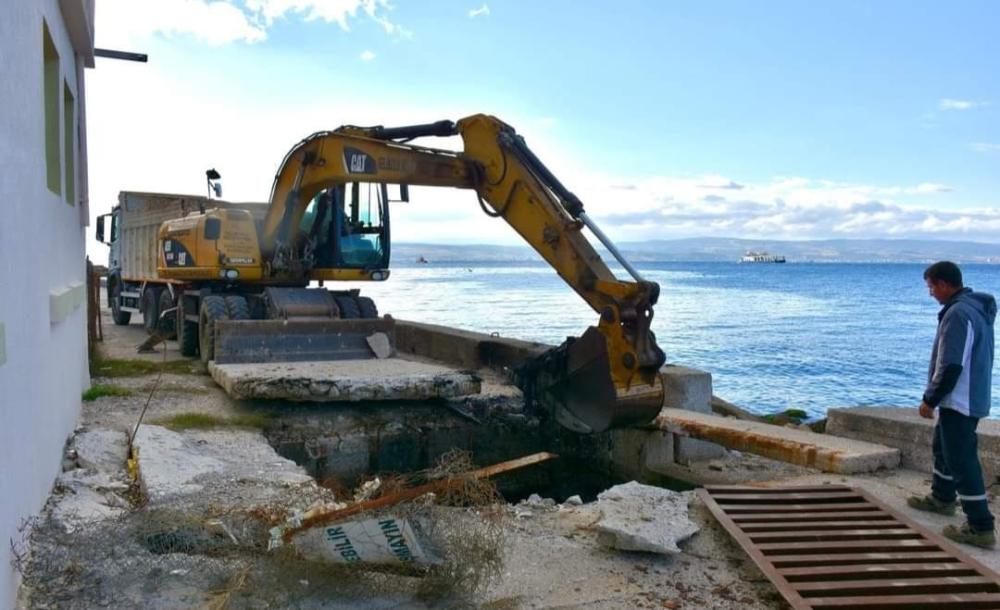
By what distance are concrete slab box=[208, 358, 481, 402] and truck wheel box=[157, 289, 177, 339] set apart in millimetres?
5182

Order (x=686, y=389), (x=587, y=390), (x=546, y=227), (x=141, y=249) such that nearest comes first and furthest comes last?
(x=587, y=390) → (x=546, y=227) → (x=686, y=389) → (x=141, y=249)

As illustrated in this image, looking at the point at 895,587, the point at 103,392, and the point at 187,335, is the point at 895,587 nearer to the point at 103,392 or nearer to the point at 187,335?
the point at 103,392

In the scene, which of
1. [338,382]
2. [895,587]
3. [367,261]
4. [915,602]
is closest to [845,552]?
[895,587]

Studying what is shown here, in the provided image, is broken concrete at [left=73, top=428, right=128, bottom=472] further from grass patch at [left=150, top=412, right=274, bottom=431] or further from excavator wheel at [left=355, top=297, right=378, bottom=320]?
excavator wheel at [left=355, top=297, right=378, bottom=320]

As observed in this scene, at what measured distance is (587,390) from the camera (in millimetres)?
7895

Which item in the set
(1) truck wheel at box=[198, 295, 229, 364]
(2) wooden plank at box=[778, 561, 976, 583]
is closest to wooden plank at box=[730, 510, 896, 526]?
(2) wooden plank at box=[778, 561, 976, 583]

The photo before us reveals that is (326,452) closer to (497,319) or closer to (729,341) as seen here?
(729,341)

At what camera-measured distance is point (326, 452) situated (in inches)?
343

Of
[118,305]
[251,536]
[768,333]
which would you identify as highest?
[118,305]

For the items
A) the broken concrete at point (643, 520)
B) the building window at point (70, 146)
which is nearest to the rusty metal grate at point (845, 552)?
the broken concrete at point (643, 520)

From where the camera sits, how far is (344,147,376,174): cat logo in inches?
381

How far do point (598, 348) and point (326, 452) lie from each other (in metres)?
3.10

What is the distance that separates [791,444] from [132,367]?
8.89 meters

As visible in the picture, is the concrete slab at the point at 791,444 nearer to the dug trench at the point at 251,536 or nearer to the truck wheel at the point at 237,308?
the dug trench at the point at 251,536
